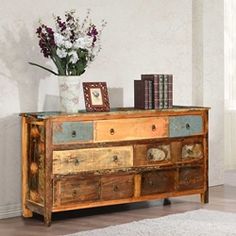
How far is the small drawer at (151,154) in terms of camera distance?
4.91m

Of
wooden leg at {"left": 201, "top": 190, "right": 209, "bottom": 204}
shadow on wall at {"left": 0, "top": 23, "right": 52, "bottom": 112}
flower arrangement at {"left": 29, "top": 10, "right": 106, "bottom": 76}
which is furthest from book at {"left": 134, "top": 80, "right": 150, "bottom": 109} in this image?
wooden leg at {"left": 201, "top": 190, "right": 209, "bottom": 204}

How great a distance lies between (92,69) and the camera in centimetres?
526

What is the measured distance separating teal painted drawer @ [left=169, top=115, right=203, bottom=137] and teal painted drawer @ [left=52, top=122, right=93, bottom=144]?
0.73 metres

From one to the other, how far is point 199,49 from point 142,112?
55.7 inches

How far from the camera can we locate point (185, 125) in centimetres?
516

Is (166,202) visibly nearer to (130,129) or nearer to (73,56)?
(130,129)

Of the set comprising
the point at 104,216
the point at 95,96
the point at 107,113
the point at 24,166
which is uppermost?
the point at 95,96

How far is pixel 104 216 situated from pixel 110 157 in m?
0.43

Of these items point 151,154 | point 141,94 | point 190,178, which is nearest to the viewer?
point 151,154

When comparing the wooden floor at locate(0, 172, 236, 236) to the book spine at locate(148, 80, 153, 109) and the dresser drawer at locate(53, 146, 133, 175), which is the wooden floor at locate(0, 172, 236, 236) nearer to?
the dresser drawer at locate(53, 146, 133, 175)

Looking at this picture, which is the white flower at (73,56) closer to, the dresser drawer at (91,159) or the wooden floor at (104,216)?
the dresser drawer at (91,159)

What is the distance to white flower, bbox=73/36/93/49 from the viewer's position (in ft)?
15.2

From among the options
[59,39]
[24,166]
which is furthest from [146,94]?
[24,166]

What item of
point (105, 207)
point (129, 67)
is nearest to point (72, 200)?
point (105, 207)
